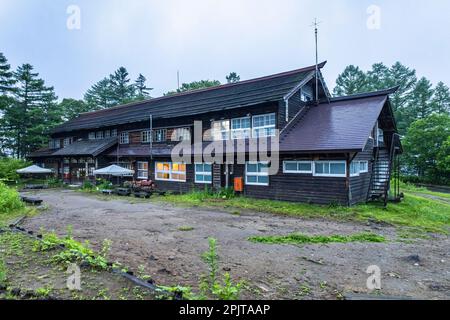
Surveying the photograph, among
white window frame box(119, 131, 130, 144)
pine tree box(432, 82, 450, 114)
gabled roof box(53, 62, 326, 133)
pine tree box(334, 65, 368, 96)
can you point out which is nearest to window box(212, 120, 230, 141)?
gabled roof box(53, 62, 326, 133)

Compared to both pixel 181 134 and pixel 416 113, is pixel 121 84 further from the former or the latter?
pixel 416 113

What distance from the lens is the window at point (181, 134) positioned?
20.1m

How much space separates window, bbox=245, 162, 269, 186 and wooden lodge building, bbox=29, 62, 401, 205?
60 mm

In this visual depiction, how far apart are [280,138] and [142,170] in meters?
12.8

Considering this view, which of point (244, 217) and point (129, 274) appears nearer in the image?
point (129, 274)

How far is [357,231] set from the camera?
851 cm

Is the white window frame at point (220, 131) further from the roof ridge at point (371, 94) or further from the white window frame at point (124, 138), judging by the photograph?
the white window frame at point (124, 138)

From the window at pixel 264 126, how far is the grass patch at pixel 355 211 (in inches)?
A: 171

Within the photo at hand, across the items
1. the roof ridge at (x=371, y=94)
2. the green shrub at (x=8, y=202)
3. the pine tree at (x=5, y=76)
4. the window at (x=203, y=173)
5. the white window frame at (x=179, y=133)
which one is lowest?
the green shrub at (x=8, y=202)

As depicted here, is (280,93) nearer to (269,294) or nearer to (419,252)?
(419,252)

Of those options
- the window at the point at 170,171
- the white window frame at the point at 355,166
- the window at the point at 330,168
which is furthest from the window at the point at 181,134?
the white window frame at the point at 355,166
